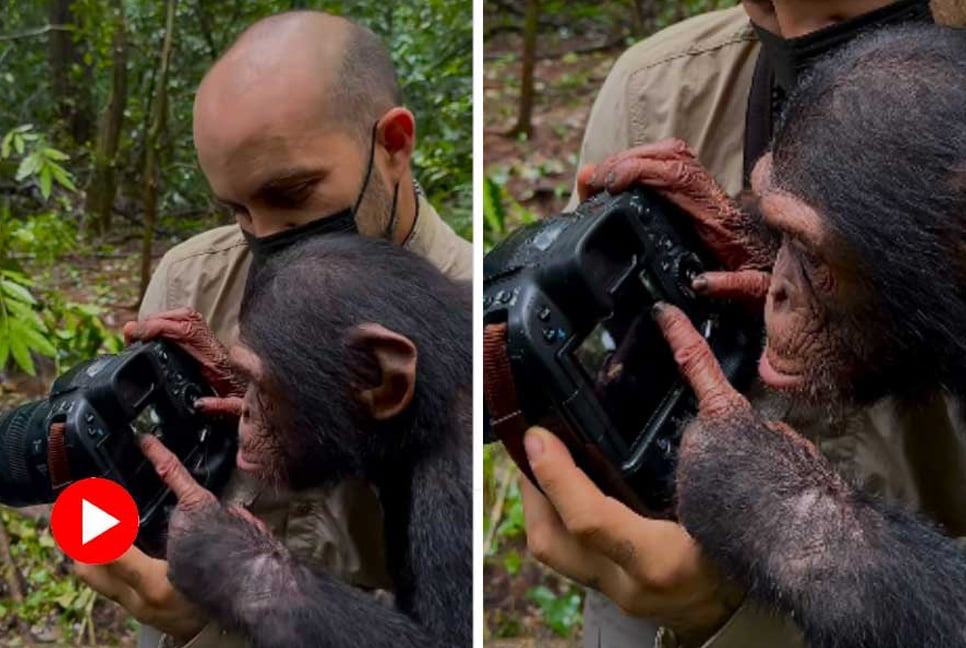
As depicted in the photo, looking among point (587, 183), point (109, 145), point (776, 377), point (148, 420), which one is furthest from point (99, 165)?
point (776, 377)

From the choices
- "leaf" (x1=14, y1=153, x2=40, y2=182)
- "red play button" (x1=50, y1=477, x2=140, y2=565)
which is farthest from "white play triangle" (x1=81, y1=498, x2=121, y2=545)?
"leaf" (x1=14, y1=153, x2=40, y2=182)

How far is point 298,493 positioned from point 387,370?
0.51 feet

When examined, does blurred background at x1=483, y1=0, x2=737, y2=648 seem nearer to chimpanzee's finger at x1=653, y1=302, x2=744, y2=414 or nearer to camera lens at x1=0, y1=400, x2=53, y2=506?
chimpanzee's finger at x1=653, y1=302, x2=744, y2=414

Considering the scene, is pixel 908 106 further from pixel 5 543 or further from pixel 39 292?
pixel 5 543

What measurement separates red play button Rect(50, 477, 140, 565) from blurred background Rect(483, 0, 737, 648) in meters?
0.37

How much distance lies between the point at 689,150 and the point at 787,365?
23 cm

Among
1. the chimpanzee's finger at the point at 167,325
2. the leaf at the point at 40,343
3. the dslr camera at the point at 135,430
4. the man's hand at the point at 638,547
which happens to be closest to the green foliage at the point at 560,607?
the man's hand at the point at 638,547

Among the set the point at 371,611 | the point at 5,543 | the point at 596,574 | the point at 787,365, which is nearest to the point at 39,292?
the point at 5,543

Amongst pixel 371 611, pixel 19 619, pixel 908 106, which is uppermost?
pixel 908 106

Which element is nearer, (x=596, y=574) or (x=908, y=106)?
(x=908, y=106)

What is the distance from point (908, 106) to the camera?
3.88 feet

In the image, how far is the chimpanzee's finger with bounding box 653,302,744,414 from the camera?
1.21 metres

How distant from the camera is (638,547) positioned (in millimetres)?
1263

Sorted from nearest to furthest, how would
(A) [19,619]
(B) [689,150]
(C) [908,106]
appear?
(C) [908,106] → (B) [689,150] → (A) [19,619]
